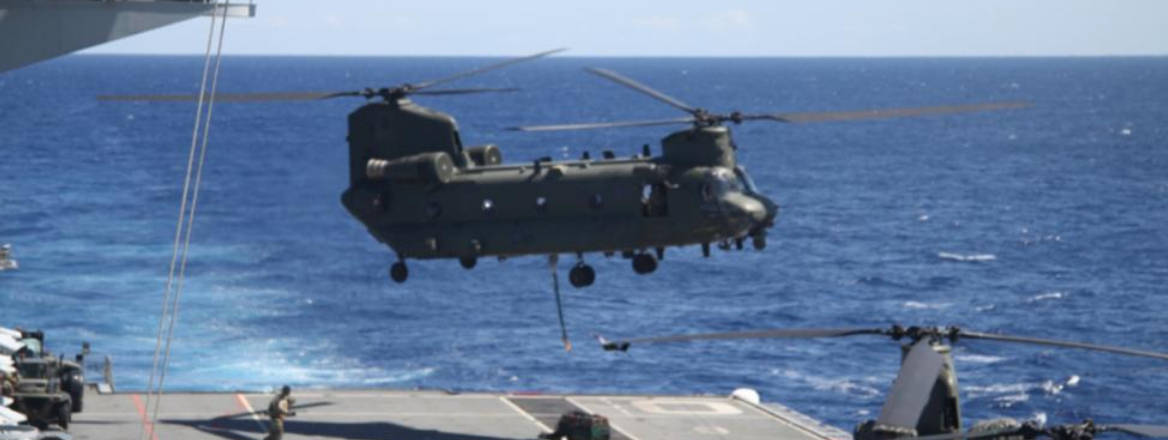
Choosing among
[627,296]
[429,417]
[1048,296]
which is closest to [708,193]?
[429,417]

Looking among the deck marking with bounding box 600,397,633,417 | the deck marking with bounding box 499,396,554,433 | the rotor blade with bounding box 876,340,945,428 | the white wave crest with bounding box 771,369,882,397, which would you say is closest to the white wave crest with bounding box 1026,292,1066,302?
the white wave crest with bounding box 771,369,882,397

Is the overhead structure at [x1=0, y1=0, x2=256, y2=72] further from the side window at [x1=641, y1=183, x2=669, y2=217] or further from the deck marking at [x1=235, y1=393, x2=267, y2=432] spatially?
the deck marking at [x1=235, y1=393, x2=267, y2=432]

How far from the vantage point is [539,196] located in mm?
43469

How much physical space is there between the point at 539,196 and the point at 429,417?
10510 mm

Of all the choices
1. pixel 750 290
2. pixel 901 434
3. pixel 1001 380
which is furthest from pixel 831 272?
pixel 901 434

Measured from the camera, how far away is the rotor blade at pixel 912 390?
853 inches

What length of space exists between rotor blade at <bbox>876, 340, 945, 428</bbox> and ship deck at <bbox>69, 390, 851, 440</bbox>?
26598 mm

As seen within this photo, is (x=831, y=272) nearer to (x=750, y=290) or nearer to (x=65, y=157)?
(x=750, y=290)

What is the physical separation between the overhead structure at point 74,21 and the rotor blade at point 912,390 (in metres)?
16.8

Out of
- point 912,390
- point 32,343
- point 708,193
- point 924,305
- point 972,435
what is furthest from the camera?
point 924,305

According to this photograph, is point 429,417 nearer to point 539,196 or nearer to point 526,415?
point 526,415

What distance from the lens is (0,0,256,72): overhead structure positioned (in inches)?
1412

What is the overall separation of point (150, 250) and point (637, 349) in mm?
36422

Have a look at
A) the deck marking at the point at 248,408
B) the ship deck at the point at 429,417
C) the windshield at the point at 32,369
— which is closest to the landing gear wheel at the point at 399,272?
the ship deck at the point at 429,417
